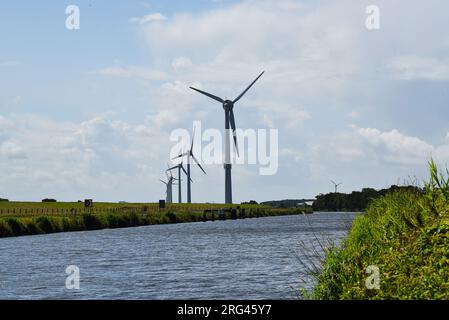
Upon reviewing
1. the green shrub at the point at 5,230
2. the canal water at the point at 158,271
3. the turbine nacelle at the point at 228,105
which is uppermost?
the turbine nacelle at the point at 228,105

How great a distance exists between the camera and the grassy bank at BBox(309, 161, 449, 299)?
593 inches

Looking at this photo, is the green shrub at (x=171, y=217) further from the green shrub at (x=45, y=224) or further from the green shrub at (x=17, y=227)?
the green shrub at (x=17, y=227)

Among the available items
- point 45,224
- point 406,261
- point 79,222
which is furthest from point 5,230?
point 406,261

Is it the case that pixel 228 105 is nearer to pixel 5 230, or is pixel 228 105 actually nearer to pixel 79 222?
pixel 79 222

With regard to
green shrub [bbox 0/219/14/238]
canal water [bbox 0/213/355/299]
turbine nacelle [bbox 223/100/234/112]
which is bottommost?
canal water [bbox 0/213/355/299]

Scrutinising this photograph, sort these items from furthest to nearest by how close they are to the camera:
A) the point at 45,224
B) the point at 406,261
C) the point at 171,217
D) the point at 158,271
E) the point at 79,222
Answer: the point at 171,217 → the point at 79,222 → the point at 45,224 → the point at 158,271 → the point at 406,261

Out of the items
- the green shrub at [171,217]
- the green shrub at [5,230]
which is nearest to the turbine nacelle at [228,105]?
the green shrub at [171,217]

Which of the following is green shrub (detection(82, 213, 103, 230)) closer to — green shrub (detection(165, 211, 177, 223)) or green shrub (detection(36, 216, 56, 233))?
green shrub (detection(36, 216, 56, 233))

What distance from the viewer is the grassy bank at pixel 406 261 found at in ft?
49.4

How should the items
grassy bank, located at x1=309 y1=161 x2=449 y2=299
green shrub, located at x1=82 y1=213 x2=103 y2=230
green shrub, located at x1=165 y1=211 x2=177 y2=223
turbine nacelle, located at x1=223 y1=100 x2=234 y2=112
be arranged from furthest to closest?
turbine nacelle, located at x1=223 y1=100 x2=234 y2=112, green shrub, located at x1=165 y1=211 x2=177 y2=223, green shrub, located at x1=82 y1=213 x2=103 y2=230, grassy bank, located at x1=309 y1=161 x2=449 y2=299

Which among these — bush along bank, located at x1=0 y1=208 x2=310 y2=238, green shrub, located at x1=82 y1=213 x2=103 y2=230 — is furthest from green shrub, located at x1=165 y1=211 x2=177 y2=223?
green shrub, located at x1=82 y1=213 x2=103 y2=230

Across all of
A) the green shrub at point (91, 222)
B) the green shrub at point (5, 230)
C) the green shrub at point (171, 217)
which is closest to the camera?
the green shrub at point (5, 230)

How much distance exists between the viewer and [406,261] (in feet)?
55.2
